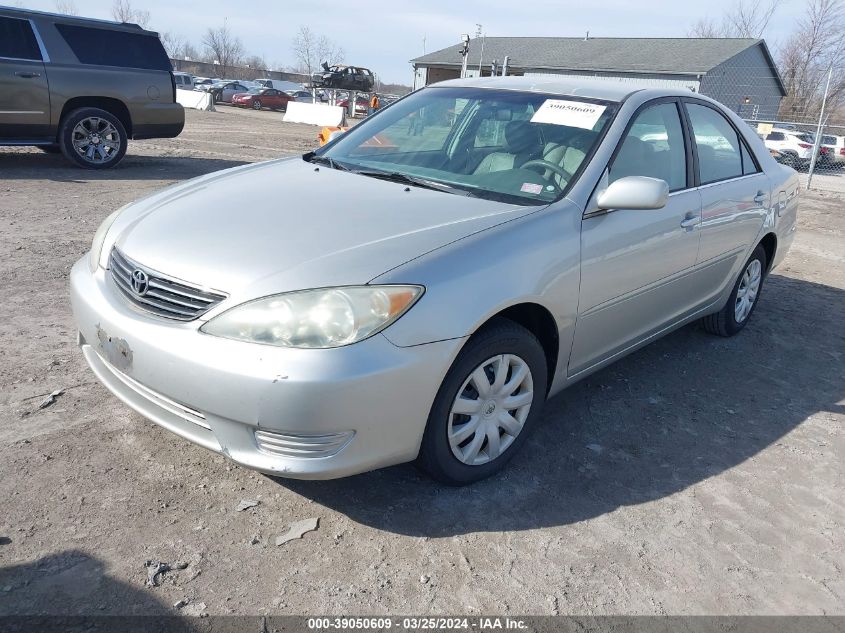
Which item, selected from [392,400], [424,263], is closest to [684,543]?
[392,400]

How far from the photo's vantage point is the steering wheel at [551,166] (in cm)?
318

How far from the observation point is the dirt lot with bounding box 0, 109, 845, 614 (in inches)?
90.8

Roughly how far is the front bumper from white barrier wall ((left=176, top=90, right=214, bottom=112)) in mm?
27268

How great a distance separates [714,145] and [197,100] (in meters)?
27.4

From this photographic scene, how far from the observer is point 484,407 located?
110 inches

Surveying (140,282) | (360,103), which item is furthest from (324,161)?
(360,103)

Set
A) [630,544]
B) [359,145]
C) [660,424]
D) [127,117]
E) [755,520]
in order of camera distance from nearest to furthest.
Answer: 1. [630,544]
2. [755,520]
3. [660,424]
4. [359,145]
5. [127,117]

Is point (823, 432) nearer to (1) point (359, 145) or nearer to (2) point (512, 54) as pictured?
(1) point (359, 145)

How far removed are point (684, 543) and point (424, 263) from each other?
4.92 feet

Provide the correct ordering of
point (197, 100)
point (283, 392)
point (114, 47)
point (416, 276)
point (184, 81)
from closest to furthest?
point (283, 392), point (416, 276), point (114, 47), point (197, 100), point (184, 81)

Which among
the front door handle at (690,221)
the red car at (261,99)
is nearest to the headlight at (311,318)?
the front door handle at (690,221)

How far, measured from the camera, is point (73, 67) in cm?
892

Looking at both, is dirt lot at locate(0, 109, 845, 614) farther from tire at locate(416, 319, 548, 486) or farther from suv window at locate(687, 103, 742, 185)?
suv window at locate(687, 103, 742, 185)

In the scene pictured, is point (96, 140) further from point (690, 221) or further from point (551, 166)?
point (690, 221)
